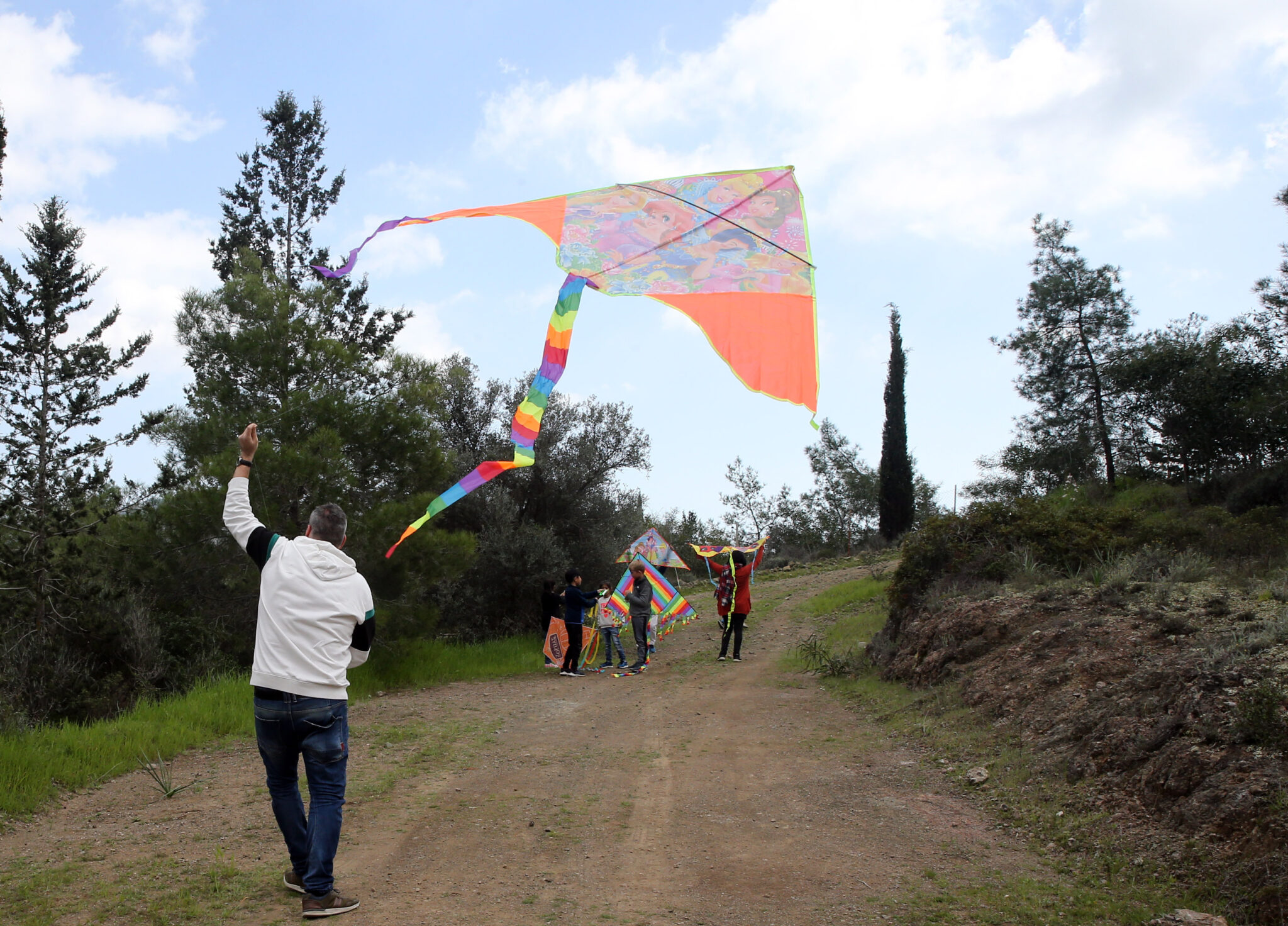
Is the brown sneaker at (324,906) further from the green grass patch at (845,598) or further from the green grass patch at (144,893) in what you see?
the green grass patch at (845,598)

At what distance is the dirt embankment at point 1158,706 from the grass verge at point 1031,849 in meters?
0.15

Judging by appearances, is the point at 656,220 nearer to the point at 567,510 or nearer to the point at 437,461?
the point at 437,461

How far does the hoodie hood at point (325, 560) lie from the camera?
4.50m

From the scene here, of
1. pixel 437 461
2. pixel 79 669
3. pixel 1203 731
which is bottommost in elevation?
pixel 79 669

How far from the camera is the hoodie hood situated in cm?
450

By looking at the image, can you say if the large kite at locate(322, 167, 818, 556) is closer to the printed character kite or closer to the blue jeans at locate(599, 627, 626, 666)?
the blue jeans at locate(599, 627, 626, 666)

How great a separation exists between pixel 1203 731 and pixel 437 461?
1140 cm

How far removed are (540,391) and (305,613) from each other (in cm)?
201

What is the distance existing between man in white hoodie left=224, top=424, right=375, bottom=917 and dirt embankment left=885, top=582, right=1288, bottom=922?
445 centimetres

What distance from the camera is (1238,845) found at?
4652 mm

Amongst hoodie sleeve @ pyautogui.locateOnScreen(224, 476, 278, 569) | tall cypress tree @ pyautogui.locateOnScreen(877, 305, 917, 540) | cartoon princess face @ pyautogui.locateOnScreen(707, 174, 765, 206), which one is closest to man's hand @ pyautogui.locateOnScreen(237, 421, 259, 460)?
hoodie sleeve @ pyautogui.locateOnScreen(224, 476, 278, 569)

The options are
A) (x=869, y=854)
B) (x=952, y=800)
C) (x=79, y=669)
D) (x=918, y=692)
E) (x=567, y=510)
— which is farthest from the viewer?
(x=567, y=510)

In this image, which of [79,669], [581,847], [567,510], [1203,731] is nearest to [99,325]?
[79,669]

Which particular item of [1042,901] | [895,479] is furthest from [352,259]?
[895,479]
